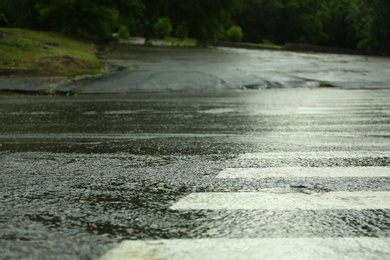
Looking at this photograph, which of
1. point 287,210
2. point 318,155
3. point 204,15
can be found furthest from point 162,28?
point 287,210

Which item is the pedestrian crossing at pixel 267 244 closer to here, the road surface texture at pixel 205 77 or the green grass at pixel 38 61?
the road surface texture at pixel 205 77

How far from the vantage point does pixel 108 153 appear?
187 inches

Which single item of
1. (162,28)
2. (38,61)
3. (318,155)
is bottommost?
(318,155)

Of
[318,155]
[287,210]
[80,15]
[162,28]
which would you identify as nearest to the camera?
[287,210]

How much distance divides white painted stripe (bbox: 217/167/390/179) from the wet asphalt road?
0.11m

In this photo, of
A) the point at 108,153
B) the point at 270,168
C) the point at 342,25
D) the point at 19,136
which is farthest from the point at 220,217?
the point at 342,25

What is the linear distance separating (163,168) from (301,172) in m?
1.13

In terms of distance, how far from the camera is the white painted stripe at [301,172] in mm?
3727

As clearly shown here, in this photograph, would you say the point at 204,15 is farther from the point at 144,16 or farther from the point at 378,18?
the point at 378,18

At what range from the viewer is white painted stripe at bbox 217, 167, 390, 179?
373 centimetres

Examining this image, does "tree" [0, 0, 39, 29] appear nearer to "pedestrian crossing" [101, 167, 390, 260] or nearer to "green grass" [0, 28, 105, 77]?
"green grass" [0, 28, 105, 77]

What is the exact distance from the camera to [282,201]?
9.99 feet

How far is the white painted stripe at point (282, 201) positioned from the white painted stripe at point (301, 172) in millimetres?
489

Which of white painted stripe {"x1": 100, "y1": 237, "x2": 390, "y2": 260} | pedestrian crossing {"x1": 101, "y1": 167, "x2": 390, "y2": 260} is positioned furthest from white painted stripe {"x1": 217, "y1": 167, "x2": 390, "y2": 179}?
white painted stripe {"x1": 100, "y1": 237, "x2": 390, "y2": 260}
